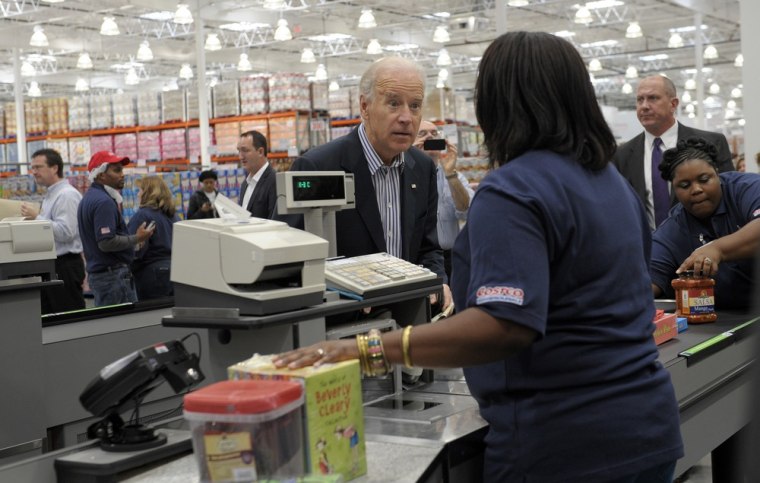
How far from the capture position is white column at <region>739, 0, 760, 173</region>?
6738 millimetres

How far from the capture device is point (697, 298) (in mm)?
3545

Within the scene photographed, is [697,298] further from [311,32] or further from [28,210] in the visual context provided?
[311,32]

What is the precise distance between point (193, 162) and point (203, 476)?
11.1 metres

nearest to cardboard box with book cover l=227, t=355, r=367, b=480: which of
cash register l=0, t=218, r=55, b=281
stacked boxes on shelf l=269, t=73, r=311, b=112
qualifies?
cash register l=0, t=218, r=55, b=281

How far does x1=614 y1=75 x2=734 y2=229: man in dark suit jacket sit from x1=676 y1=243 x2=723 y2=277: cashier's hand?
5.76 ft

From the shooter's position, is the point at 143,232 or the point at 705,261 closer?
the point at 705,261

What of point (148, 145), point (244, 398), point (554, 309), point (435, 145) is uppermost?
point (435, 145)

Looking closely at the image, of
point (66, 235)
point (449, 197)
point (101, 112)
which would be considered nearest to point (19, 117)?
point (101, 112)

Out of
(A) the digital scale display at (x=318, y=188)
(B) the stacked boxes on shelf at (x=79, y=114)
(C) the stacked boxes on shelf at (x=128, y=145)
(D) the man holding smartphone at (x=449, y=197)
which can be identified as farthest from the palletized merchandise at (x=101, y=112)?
(A) the digital scale display at (x=318, y=188)

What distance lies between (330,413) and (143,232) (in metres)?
5.49

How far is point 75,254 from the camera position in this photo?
7.45m

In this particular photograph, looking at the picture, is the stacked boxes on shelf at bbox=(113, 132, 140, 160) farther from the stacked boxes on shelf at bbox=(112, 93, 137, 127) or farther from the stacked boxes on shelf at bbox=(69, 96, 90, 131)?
the stacked boxes on shelf at bbox=(69, 96, 90, 131)

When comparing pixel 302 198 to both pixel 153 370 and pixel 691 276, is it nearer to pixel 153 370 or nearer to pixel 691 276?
pixel 153 370

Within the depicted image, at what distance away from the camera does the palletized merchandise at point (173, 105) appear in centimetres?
1271
